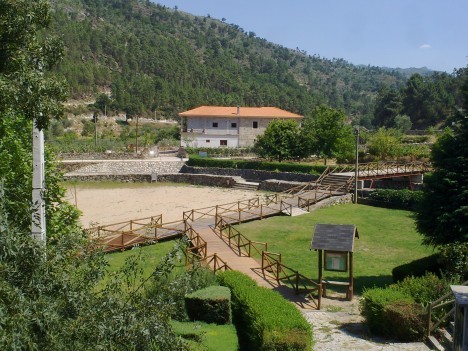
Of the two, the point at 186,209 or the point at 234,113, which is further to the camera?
the point at 234,113

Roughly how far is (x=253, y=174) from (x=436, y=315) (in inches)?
1363

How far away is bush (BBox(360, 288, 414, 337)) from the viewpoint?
35.8ft

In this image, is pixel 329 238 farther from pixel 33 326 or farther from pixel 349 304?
pixel 33 326

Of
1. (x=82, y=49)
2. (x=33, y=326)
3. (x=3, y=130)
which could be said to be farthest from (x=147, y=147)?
(x=82, y=49)

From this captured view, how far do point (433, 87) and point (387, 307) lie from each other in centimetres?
8391

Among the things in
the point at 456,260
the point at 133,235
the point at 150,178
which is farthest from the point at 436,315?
the point at 150,178

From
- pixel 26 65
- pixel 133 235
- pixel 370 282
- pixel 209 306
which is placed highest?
pixel 26 65

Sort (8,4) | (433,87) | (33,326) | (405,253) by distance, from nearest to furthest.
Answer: (33,326) < (8,4) < (405,253) < (433,87)

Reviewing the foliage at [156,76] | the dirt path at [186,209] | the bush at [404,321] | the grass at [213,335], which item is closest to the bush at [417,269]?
the dirt path at [186,209]

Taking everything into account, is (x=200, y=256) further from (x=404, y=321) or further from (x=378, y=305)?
(x=404, y=321)

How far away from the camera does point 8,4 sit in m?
7.43

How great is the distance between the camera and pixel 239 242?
63.7ft

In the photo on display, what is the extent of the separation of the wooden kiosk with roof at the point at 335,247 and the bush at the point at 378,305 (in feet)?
7.46

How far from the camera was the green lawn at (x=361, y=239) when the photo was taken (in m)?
17.9
